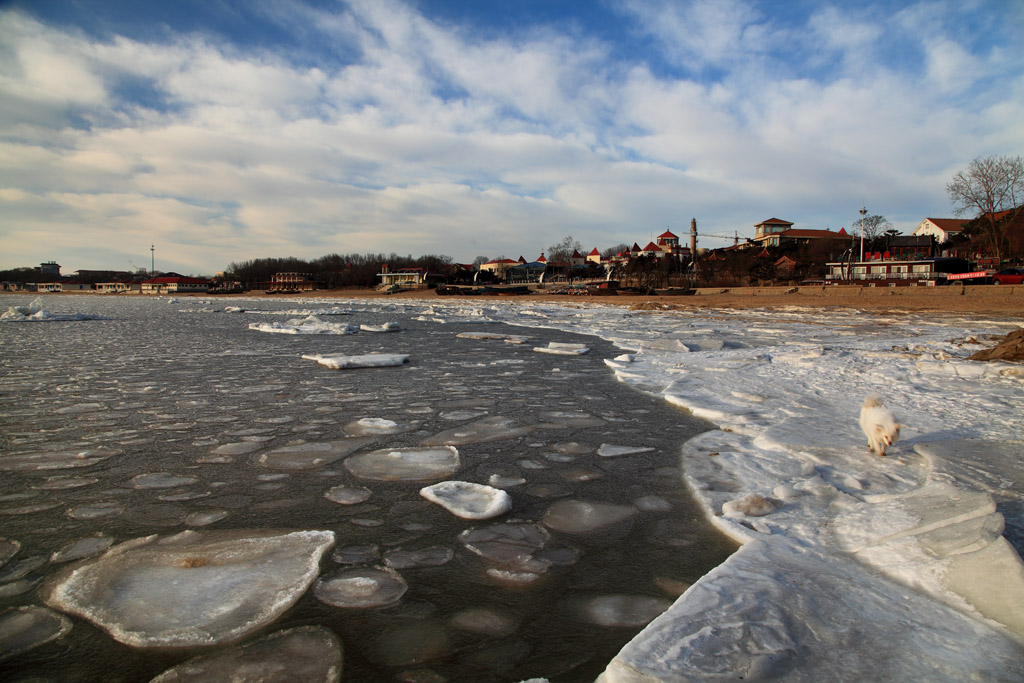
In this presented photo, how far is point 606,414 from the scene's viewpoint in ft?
12.3

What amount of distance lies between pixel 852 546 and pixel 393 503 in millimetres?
1729

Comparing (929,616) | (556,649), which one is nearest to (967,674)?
(929,616)

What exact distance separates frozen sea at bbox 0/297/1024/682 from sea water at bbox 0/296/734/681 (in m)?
0.01

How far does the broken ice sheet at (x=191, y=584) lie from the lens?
134 centimetres

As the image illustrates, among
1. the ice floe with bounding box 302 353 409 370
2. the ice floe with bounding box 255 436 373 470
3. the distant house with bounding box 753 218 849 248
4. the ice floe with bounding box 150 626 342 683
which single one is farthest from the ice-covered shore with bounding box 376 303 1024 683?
the distant house with bounding box 753 218 849 248

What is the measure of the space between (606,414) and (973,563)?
238cm

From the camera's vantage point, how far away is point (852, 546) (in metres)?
1.74

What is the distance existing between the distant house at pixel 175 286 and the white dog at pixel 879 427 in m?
104

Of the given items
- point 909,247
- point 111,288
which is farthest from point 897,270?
point 111,288

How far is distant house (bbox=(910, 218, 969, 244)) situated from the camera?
→ 61.5m

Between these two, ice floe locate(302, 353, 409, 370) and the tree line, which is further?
the tree line

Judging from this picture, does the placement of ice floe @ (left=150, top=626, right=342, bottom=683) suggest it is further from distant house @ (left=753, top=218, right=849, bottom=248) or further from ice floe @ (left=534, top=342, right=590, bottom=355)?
distant house @ (left=753, top=218, right=849, bottom=248)

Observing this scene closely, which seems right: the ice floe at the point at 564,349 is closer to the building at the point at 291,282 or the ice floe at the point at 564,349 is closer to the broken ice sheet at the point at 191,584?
the broken ice sheet at the point at 191,584

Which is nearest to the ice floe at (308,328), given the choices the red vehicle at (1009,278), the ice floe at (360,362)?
the ice floe at (360,362)
